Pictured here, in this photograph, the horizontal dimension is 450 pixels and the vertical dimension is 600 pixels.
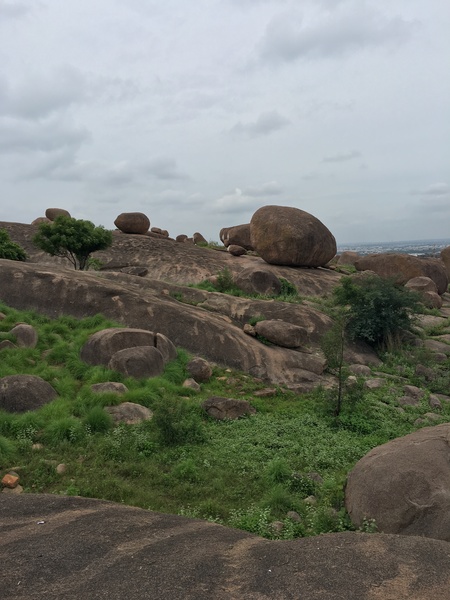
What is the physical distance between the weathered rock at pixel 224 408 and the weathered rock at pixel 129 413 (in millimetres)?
1195

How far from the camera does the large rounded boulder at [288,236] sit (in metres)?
26.8

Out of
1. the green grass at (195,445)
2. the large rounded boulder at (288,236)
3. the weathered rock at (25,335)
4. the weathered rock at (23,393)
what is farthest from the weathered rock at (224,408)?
the large rounded boulder at (288,236)

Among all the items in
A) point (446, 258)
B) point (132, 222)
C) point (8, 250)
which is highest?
point (132, 222)

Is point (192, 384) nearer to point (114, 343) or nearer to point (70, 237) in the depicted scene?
point (114, 343)

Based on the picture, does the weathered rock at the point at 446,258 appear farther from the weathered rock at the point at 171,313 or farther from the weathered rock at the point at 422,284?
the weathered rock at the point at 171,313

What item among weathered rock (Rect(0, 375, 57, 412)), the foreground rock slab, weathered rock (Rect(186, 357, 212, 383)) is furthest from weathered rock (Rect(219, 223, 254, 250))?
the foreground rock slab

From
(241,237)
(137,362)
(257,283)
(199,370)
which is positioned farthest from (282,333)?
(241,237)

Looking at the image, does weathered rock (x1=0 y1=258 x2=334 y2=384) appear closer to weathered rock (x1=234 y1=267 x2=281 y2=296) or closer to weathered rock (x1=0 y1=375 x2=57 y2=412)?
weathered rock (x1=234 y1=267 x2=281 y2=296)

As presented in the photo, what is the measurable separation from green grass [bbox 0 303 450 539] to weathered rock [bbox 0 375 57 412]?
216 millimetres

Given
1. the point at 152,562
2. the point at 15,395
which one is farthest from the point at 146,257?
the point at 152,562

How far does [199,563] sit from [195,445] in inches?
176

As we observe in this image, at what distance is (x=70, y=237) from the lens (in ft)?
75.8

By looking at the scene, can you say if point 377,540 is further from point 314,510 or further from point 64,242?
point 64,242

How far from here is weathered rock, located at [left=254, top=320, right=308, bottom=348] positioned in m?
15.1
